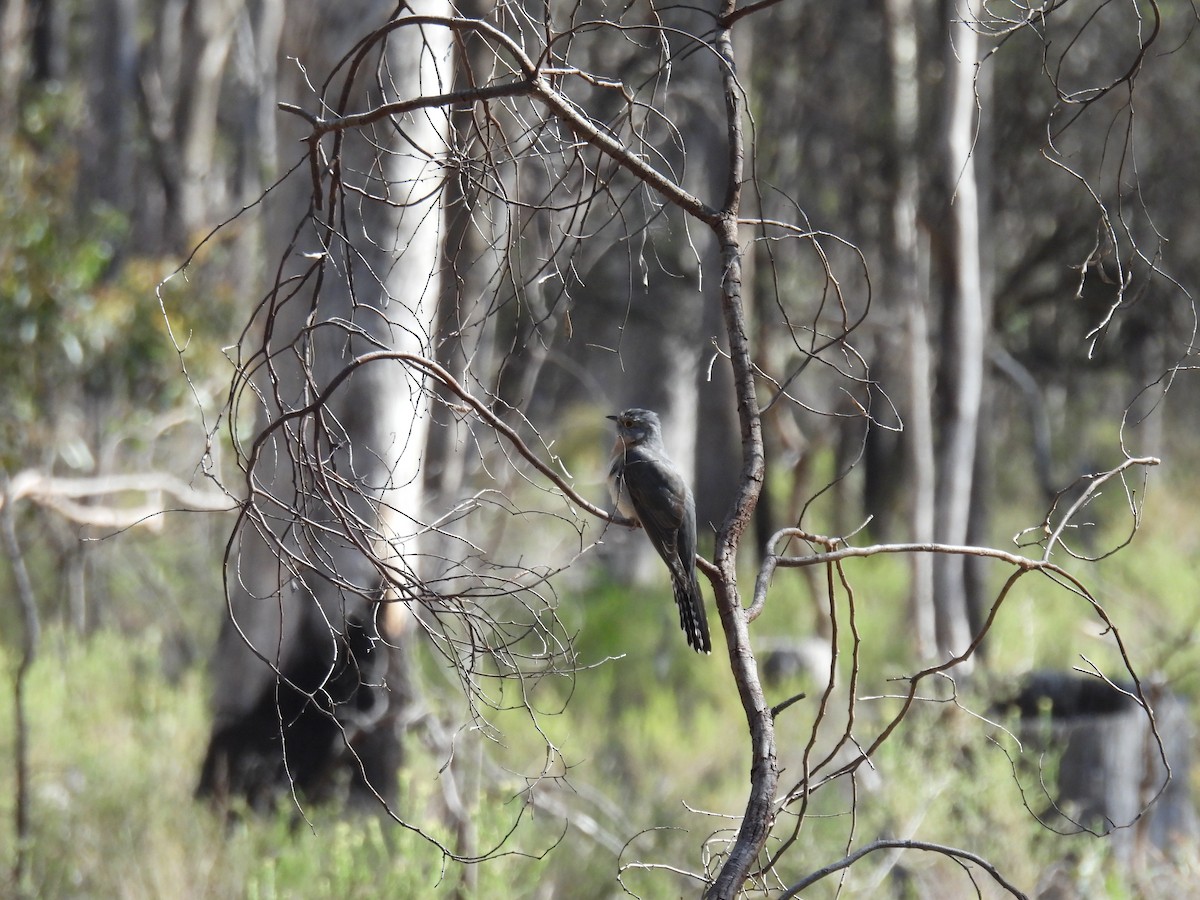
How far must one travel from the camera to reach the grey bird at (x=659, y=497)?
3.70 m

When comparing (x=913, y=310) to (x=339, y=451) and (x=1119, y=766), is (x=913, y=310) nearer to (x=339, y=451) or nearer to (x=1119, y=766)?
(x=1119, y=766)

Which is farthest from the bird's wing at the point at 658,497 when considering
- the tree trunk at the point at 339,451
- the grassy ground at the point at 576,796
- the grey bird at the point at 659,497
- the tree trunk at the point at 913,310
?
the tree trunk at the point at 913,310

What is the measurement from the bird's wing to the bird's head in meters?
0.09

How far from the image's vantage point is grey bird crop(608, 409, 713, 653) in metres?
3.70

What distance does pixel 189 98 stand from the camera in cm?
1525

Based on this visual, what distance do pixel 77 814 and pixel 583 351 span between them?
Answer: 41.2 ft

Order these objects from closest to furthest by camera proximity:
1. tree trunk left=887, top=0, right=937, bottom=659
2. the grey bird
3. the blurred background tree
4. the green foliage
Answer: the blurred background tree, the grey bird, the green foliage, tree trunk left=887, top=0, right=937, bottom=659

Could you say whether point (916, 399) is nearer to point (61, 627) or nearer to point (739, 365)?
point (61, 627)

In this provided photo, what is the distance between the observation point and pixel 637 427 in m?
4.23

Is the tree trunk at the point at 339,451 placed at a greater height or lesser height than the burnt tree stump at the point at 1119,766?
greater

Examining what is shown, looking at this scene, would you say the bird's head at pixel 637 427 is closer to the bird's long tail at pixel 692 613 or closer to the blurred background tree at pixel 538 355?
the blurred background tree at pixel 538 355

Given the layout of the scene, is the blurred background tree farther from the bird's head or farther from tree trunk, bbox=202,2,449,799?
the bird's head

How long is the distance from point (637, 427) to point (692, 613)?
894 mm

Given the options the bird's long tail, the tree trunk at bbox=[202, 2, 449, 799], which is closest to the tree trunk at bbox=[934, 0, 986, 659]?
the tree trunk at bbox=[202, 2, 449, 799]
